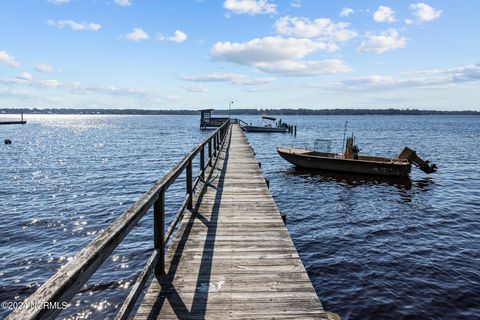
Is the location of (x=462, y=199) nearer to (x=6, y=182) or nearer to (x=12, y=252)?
(x=12, y=252)

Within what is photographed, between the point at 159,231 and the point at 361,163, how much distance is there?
18492 millimetres

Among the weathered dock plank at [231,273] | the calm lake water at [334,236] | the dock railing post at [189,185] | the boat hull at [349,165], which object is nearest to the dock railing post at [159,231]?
the weathered dock plank at [231,273]

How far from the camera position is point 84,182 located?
20750mm

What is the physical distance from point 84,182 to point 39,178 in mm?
4049

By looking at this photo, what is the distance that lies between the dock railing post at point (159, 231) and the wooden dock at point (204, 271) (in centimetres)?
1

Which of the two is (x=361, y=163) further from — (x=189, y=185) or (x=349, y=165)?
(x=189, y=185)

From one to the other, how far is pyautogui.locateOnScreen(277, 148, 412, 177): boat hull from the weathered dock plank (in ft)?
48.1

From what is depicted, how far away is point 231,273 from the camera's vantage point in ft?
14.6

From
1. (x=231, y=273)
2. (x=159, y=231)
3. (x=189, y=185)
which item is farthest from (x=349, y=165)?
(x=159, y=231)

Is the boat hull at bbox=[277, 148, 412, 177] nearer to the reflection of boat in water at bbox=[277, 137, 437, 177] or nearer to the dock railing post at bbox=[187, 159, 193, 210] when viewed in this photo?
the reflection of boat in water at bbox=[277, 137, 437, 177]

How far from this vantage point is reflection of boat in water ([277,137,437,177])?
66.4ft

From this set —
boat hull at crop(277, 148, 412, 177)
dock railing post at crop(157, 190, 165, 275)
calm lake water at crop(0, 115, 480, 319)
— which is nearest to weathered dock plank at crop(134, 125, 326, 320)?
dock railing post at crop(157, 190, 165, 275)

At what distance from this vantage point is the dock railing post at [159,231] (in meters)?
4.07

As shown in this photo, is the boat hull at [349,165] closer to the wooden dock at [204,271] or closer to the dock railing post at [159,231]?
the wooden dock at [204,271]
